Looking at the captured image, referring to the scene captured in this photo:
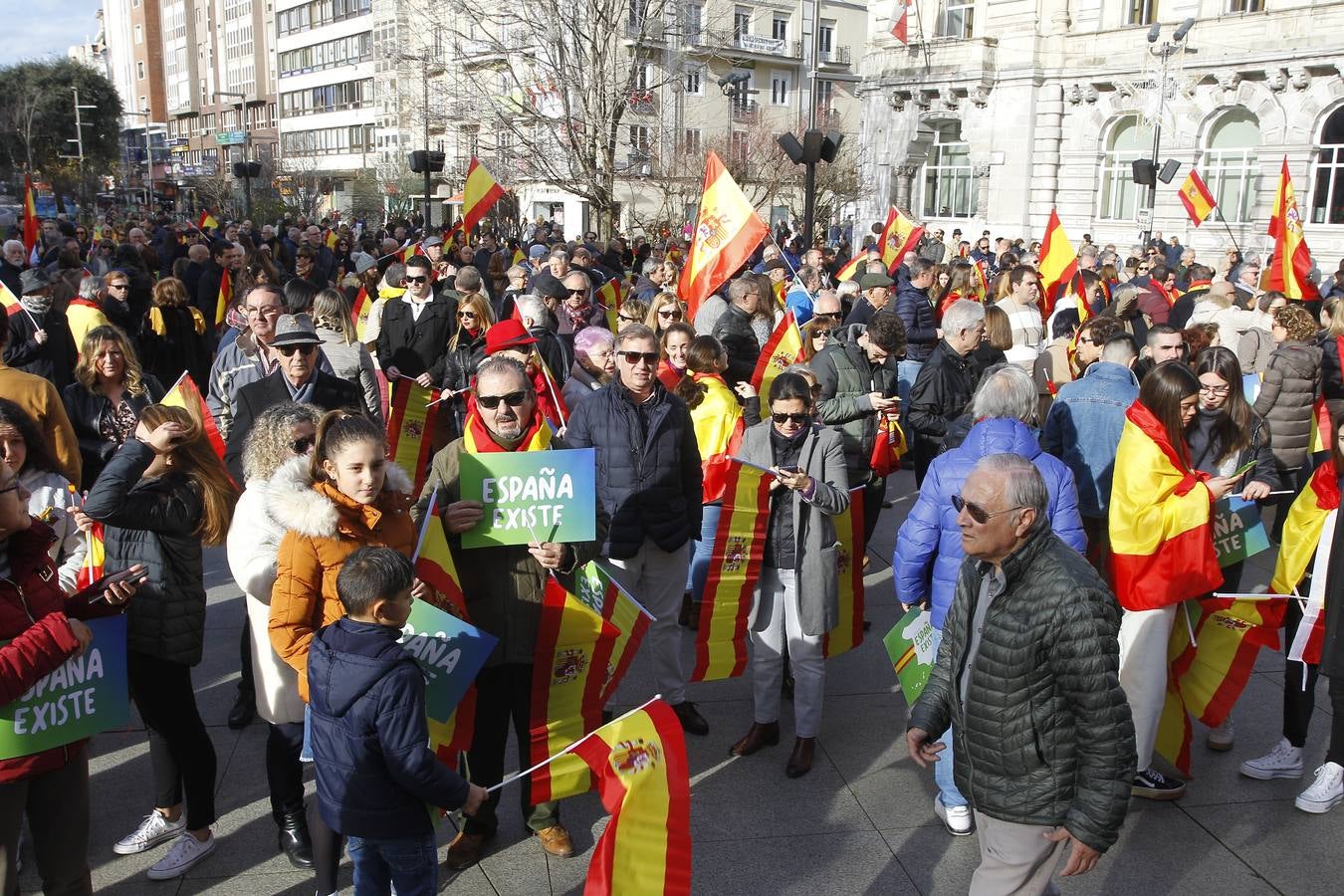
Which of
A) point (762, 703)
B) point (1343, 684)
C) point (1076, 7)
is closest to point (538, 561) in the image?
point (762, 703)

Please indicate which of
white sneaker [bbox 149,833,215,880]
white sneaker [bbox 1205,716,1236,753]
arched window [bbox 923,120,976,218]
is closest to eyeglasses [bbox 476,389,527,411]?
white sneaker [bbox 149,833,215,880]

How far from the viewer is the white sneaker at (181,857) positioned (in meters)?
4.06

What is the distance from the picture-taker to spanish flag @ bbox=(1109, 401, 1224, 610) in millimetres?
4426

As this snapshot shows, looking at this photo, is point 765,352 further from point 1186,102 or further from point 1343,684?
point 1186,102

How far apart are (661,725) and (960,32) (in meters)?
38.9

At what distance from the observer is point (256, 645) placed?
400 centimetres

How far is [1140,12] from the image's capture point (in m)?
32.2

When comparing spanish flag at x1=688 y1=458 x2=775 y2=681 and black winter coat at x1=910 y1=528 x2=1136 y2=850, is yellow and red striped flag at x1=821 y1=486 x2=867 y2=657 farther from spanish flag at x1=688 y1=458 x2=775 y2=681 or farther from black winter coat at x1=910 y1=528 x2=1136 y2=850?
black winter coat at x1=910 y1=528 x2=1136 y2=850

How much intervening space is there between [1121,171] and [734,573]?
1272 inches

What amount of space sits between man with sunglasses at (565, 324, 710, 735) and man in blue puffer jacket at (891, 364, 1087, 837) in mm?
1057

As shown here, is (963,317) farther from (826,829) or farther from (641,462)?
(826,829)

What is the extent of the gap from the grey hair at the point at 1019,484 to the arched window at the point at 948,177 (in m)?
36.8

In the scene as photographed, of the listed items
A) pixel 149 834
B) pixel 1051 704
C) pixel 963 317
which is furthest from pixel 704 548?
pixel 1051 704

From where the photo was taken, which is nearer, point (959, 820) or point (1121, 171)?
point (959, 820)
